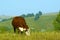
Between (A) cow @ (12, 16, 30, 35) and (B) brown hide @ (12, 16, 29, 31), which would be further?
(B) brown hide @ (12, 16, 29, 31)

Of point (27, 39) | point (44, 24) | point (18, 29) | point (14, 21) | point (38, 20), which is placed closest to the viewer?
point (27, 39)

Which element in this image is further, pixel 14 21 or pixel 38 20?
pixel 38 20

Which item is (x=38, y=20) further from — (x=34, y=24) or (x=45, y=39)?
(x=45, y=39)

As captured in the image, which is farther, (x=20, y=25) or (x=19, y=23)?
(x=19, y=23)

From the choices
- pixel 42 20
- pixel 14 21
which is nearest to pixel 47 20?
pixel 42 20

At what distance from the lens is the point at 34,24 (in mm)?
135375

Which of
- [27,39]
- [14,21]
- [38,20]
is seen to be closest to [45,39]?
[27,39]

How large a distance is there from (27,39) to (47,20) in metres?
127

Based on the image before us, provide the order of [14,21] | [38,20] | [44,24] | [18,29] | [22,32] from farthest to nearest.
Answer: [38,20]
[44,24]
[14,21]
[18,29]
[22,32]

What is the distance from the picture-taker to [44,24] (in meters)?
133

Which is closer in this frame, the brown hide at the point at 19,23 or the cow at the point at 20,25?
the cow at the point at 20,25

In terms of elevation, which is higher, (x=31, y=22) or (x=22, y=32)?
(x=22, y=32)

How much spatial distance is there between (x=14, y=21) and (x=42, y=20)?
Result: 4811 inches

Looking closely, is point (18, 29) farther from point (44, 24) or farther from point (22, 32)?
point (44, 24)
